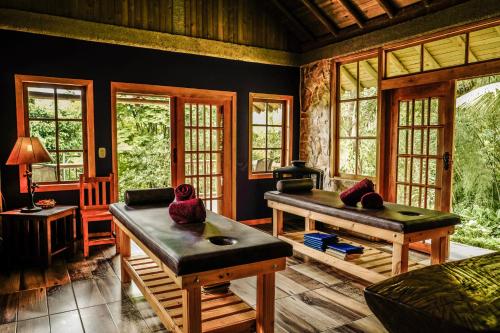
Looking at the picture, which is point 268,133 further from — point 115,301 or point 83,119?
point 115,301

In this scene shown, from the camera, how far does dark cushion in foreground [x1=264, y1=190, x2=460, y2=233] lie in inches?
113

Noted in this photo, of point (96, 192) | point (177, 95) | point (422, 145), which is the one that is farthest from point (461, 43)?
point (96, 192)

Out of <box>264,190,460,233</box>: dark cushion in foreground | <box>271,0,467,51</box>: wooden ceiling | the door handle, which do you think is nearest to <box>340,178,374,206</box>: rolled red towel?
<box>264,190,460,233</box>: dark cushion in foreground

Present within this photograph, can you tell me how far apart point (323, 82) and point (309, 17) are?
3.15ft

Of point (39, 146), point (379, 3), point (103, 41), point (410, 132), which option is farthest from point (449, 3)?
point (39, 146)

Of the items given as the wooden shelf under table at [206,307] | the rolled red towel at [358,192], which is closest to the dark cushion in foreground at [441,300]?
the wooden shelf under table at [206,307]

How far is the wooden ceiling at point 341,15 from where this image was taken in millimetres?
4243

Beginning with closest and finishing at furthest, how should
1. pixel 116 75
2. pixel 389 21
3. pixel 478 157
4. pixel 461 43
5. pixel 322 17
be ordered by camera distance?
pixel 461 43
pixel 389 21
pixel 116 75
pixel 322 17
pixel 478 157

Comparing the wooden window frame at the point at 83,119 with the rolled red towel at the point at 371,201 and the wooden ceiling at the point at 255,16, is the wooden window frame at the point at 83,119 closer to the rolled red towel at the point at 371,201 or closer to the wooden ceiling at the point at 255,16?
the wooden ceiling at the point at 255,16

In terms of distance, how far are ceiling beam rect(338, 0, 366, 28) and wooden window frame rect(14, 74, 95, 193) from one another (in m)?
3.27

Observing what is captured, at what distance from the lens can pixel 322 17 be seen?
5.11m

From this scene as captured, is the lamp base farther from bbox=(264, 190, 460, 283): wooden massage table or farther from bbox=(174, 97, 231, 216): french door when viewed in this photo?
bbox=(264, 190, 460, 283): wooden massage table

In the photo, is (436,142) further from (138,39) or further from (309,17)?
(138,39)

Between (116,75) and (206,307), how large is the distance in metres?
3.28
